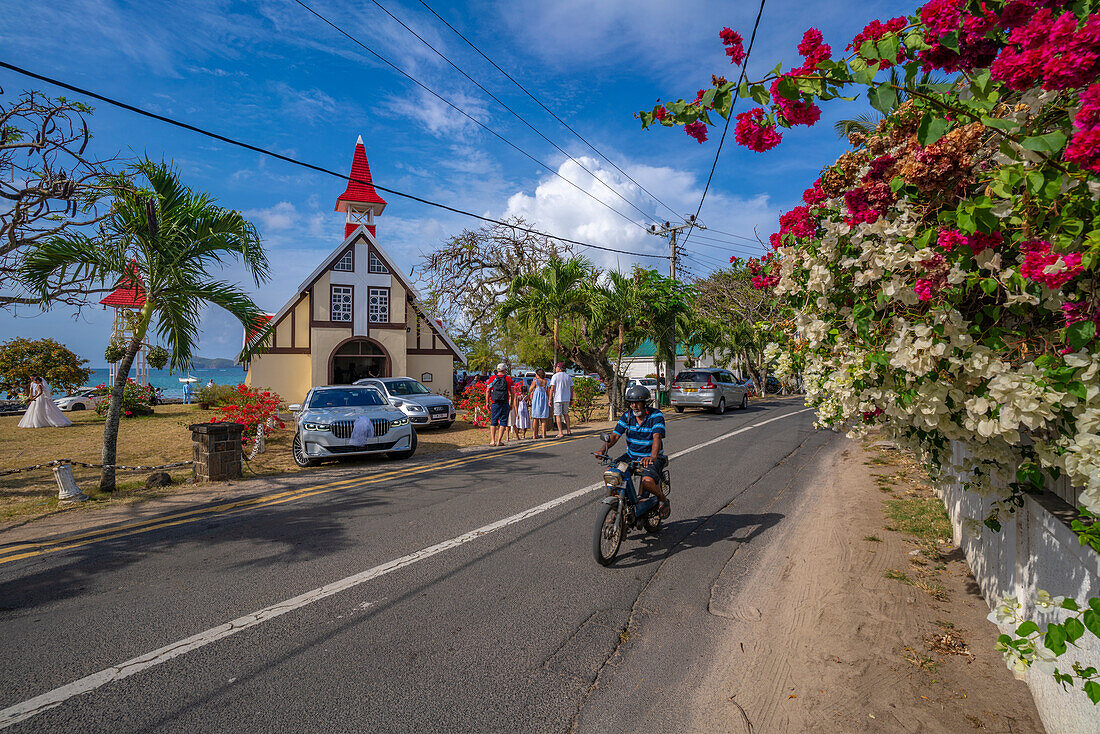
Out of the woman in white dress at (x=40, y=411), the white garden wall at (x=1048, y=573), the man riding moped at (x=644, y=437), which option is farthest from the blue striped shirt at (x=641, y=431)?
the woman in white dress at (x=40, y=411)

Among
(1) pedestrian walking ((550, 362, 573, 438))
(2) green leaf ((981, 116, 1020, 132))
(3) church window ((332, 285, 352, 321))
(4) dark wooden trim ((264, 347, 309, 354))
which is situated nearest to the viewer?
(2) green leaf ((981, 116, 1020, 132))

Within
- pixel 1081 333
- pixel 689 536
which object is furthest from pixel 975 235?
pixel 689 536

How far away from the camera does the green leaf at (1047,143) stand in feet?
6.57

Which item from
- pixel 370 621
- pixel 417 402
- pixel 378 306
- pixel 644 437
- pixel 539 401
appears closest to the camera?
pixel 370 621

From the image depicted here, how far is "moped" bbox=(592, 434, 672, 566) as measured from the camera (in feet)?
17.2

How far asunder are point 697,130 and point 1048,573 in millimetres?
3112

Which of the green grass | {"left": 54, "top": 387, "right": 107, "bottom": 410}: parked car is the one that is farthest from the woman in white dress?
the green grass

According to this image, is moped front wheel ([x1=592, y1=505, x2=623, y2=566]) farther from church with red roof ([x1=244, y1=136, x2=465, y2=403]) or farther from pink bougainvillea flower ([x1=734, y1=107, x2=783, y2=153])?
church with red roof ([x1=244, y1=136, x2=465, y2=403])

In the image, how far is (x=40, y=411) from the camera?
18047 millimetres

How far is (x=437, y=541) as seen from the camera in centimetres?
589

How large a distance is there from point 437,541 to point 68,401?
30.0 m

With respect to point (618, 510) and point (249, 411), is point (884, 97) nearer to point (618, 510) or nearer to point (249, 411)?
point (618, 510)

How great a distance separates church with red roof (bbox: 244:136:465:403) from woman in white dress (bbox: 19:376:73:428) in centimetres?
748

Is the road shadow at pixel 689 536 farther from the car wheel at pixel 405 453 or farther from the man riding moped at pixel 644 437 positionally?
the car wheel at pixel 405 453
